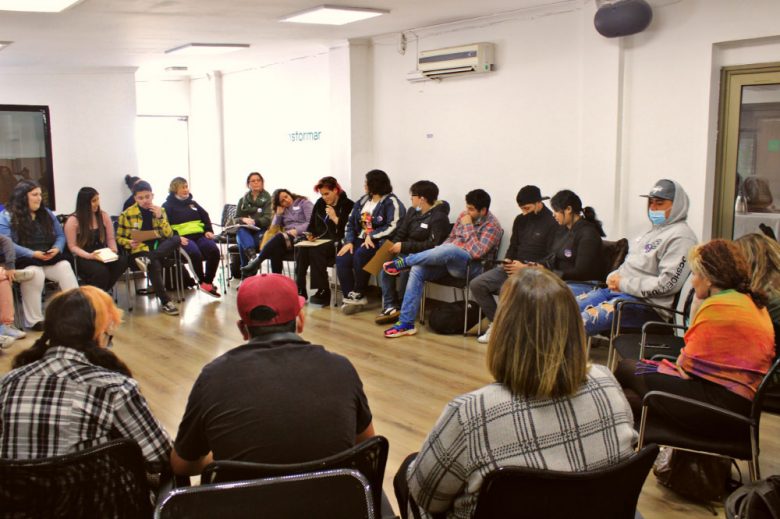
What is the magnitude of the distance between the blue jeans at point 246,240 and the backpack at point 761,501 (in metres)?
7.23

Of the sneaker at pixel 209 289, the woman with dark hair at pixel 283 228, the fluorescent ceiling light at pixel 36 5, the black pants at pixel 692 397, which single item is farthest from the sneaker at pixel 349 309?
the black pants at pixel 692 397

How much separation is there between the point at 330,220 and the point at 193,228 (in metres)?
1.57

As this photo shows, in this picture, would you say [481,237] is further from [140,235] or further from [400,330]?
[140,235]

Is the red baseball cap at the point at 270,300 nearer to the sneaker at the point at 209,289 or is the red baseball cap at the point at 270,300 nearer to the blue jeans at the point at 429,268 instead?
the blue jeans at the point at 429,268

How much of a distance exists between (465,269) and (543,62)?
6.17 ft

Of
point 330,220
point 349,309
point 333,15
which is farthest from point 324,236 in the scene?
point 333,15

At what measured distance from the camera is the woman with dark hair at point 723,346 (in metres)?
3.14

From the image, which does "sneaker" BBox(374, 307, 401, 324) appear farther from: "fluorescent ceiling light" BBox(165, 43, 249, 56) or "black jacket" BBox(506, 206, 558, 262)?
"fluorescent ceiling light" BBox(165, 43, 249, 56)

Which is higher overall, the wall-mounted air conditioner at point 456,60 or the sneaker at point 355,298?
the wall-mounted air conditioner at point 456,60

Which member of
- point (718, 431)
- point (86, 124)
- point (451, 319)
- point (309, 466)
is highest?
point (86, 124)

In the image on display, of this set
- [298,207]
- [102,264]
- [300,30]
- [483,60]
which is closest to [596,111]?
[483,60]

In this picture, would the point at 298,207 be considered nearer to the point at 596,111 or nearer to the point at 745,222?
the point at 596,111

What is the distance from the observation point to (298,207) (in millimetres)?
8531

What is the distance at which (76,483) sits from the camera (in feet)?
6.76
